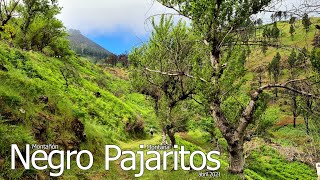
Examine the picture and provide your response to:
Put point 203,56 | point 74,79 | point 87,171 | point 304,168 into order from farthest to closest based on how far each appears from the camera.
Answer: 1. point 304,168
2. point 74,79
3. point 203,56
4. point 87,171

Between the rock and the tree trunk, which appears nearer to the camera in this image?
the tree trunk

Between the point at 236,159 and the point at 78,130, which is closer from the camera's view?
the point at 236,159

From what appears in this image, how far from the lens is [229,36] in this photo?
12141 mm

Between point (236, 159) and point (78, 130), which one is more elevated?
point (78, 130)

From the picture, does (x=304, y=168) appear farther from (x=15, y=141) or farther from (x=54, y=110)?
(x=15, y=141)

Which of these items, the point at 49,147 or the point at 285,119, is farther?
the point at 285,119

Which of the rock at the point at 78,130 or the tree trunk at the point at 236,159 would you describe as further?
the rock at the point at 78,130

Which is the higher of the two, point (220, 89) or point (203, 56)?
point (203, 56)

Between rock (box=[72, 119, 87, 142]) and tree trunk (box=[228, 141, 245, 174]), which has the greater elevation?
rock (box=[72, 119, 87, 142])

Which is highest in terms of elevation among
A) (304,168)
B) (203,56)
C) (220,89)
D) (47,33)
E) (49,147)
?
(47,33)

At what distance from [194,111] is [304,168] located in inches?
1216

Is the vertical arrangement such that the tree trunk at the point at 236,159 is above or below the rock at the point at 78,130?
below

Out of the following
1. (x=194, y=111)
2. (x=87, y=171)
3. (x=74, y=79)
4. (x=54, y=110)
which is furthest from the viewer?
(x=74, y=79)

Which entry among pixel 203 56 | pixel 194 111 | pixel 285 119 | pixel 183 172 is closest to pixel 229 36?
pixel 203 56
